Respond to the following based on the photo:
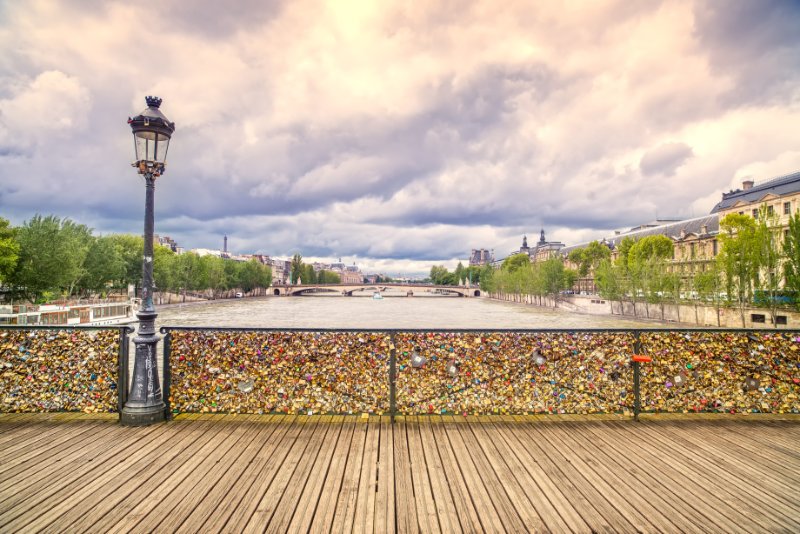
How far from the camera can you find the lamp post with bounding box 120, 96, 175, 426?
713 cm

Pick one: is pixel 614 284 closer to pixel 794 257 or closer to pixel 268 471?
pixel 794 257

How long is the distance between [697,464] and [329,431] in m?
5.27

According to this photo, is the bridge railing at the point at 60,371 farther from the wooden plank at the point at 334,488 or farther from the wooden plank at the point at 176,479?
the wooden plank at the point at 334,488

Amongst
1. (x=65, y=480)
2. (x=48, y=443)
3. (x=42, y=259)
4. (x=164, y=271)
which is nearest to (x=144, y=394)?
(x=48, y=443)

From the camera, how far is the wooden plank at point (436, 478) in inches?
171

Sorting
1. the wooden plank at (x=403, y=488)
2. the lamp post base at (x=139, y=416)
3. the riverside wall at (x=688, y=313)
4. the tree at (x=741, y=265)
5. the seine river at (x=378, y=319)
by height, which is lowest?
the seine river at (x=378, y=319)

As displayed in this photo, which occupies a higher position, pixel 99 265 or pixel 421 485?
pixel 99 265

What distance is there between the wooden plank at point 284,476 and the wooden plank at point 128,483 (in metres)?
1.41

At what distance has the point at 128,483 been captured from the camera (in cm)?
511

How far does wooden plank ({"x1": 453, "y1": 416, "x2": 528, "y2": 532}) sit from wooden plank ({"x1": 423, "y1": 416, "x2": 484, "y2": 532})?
0.21 meters

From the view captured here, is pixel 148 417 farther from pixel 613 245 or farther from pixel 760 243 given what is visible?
pixel 613 245

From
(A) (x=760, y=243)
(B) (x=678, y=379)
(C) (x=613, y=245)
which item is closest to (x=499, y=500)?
(B) (x=678, y=379)

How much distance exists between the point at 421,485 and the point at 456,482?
439mm

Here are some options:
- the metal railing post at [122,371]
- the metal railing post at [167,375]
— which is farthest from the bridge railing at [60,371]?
the metal railing post at [167,375]
